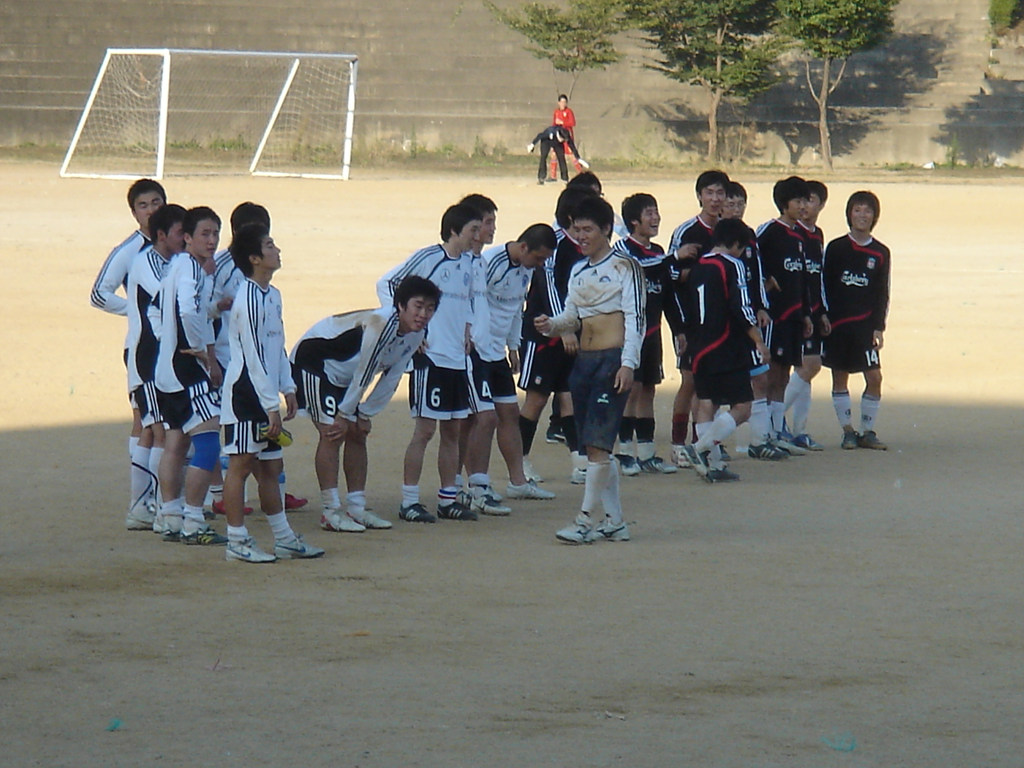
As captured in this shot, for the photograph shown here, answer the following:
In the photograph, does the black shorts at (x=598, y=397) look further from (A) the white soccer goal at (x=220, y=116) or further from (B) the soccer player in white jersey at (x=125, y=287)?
(A) the white soccer goal at (x=220, y=116)

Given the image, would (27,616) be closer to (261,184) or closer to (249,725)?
(249,725)

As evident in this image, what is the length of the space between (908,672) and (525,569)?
188 cm

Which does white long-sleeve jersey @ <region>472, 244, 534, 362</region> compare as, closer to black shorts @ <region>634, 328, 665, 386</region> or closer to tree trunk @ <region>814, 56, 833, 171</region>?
black shorts @ <region>634, 328, 665, 386</region>

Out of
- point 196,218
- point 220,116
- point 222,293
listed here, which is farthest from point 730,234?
point 220,116

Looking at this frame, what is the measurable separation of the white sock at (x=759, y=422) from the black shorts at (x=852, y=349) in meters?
0.71

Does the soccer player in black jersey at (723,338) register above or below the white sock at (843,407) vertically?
above

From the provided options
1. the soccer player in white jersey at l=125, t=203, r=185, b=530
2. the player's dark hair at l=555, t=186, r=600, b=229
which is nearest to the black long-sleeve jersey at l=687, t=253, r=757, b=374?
the player's dark hair at l=555, t=186, r=600, b=229

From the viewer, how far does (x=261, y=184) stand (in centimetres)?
2928

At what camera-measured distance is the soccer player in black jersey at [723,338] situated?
8.16 meters

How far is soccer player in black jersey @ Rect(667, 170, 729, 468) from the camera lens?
8.52 metres

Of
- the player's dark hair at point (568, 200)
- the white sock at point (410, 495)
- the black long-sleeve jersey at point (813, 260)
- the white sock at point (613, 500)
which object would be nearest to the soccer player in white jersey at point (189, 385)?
the white sock at point (410, 495)

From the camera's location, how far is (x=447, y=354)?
7.09 meters

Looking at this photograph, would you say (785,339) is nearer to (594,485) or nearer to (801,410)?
(801,410)

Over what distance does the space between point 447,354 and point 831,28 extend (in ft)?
110
